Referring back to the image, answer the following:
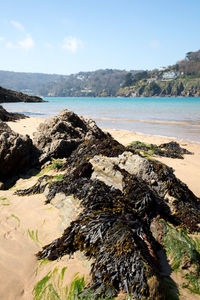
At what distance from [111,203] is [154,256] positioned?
990 millimetres

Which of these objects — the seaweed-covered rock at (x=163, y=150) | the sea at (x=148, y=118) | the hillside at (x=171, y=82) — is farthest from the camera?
the hillside at (x=171, y=82)

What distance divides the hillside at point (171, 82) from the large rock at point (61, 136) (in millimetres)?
135433

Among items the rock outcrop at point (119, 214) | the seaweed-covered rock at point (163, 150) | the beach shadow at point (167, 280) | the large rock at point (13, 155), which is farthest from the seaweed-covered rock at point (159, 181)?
the seaweed-covered rock at point (163, 150)

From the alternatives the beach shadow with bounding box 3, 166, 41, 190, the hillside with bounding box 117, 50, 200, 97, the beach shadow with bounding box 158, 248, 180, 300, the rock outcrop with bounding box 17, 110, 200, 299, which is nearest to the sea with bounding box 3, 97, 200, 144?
the rock outcrop with bounding box 17, 110, 200, 299

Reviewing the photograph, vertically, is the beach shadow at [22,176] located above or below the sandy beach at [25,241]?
below

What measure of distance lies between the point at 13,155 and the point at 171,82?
519ft

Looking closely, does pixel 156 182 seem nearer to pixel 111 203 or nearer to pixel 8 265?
pixel 111 203

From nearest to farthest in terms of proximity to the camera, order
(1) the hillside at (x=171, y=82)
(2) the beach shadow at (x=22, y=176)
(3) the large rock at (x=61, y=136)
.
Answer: (2) the beach shadow at (x=22, y=176)
(3) the large rock at (x=61, y=136)
(1) the hillside at (x=171, y=82)

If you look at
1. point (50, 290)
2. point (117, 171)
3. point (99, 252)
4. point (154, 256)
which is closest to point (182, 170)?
point (117, 171)

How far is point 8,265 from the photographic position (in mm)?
2898

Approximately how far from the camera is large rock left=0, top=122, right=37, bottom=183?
5.83 meters

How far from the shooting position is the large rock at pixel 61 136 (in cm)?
652

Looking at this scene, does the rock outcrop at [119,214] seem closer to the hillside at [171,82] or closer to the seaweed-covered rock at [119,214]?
the seaweed-covered rock at [119,214]

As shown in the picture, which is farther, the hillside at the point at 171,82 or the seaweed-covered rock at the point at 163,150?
the hillside at the point at 171,82
